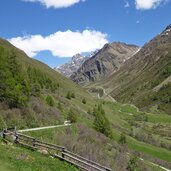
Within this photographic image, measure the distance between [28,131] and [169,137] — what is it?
80.9m

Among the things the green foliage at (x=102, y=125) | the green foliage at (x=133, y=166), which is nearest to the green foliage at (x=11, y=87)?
the green foliage at (x=102, y=125)

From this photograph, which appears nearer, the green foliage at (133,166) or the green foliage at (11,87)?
the green foliage at (133,166)

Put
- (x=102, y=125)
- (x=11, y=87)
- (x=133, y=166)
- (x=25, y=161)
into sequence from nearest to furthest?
1. (x=25, y=161)
2. (x=133, y=166)
3. (x=11, y=87)
4. (x=102, y=125)

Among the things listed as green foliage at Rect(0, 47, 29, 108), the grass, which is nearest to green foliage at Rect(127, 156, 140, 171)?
the grass

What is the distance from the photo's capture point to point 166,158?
80.3m

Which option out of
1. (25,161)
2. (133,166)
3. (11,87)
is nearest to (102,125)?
(11,87)

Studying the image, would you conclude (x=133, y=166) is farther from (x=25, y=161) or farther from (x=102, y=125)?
(x=25, y=161)

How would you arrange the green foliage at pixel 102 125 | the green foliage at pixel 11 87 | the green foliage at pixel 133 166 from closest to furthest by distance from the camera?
the green foliage at pixel 133 166 < the green foliage at pixel 11 87 < the green foliage at pixel 102 125

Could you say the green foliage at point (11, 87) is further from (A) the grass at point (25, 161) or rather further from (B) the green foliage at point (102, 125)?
(A) the grass at point (25, 161)

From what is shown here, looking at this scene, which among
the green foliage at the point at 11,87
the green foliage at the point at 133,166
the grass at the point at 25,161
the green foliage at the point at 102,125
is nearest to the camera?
the grass at the point at 25,161

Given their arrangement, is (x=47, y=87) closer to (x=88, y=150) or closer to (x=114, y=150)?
(x=114, y=150)

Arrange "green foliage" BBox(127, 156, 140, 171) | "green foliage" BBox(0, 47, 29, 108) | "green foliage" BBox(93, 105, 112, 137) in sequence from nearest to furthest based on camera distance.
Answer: "green foliage" BBox(127, 156, 140, 171) → "green foliage" BBox(0, 47, 29, 108) → "green foliage" BBox(93, 105, 112, 137)

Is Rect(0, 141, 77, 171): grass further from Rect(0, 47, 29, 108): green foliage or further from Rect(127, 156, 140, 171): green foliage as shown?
Rect(0, 47, 29, 108): green foliage

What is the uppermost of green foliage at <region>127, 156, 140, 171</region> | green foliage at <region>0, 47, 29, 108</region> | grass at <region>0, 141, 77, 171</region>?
green foliage at <region>0, 47, 29, 108</region>
